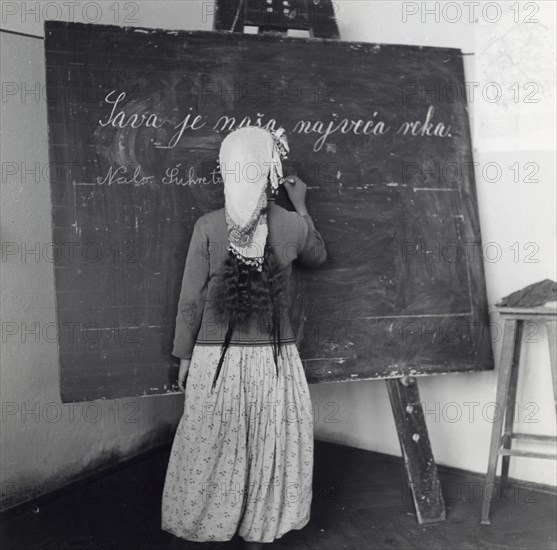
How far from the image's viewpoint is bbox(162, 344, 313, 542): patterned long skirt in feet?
7.14

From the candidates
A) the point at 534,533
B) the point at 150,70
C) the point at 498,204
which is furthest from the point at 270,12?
the point at 534,533

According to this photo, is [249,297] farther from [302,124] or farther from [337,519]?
[337,519]

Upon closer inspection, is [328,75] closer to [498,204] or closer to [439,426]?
[498,204]

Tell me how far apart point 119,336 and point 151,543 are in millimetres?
751

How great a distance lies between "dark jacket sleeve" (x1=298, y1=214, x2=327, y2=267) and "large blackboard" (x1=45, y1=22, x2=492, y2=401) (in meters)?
0.10

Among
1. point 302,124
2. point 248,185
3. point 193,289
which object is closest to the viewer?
point 248,185

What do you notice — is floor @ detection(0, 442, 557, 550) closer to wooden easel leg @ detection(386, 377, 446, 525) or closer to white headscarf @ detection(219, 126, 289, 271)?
wooden easel leg @ detection(386, 377, 446, 525)

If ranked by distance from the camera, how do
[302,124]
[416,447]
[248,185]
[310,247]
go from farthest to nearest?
1. [416,447]
2. [302,124]
3. [310,247]
4. [248,185]

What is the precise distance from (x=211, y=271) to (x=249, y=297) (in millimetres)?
147

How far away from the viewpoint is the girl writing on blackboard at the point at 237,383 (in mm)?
2154

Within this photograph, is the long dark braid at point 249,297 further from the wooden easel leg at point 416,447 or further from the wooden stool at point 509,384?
the wooden stool at point 509,384

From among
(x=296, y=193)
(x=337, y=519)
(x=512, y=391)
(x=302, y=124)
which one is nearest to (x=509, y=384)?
(x=512, y=391)

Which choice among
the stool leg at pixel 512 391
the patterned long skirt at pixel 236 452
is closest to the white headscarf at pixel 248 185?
the patterned long skirt at pixel 236 452

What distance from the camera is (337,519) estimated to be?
2.67 meters
